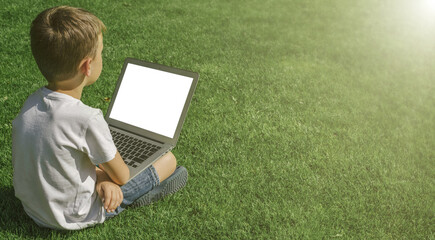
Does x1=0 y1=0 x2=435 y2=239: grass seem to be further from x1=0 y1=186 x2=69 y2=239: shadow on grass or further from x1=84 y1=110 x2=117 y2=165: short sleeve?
x1=84 y1=110 x2=117 y2=165: short sleeve

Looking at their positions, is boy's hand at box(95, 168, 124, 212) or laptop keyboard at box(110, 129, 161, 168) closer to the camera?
boy's hand at box(95, 168, 124, 212)

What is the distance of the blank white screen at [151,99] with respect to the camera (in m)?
3.13

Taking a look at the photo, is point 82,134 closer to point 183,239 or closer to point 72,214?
point 72,214

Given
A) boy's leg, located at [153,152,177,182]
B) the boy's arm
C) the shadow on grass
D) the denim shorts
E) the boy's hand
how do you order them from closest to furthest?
the boy's arm
the boy's hand
the shadow on grass
the denim shorts
boy's leg, located at [153,152,177,182]

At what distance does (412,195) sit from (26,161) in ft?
12.0

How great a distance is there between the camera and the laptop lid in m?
3.11

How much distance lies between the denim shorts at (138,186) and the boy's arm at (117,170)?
42 centimetres

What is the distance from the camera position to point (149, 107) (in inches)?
128

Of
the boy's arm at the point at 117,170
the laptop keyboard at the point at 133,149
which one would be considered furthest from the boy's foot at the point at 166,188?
the boy's arm at the point at 117,170

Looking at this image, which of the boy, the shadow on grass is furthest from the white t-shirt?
the shadow on grass

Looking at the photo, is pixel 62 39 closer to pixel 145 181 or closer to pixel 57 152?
pixel 57 152

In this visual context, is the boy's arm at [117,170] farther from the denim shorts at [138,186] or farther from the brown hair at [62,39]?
the brown hair at [62,39]

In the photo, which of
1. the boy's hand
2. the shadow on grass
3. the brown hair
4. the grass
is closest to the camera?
the brown hair

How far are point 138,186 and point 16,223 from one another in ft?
3.09
